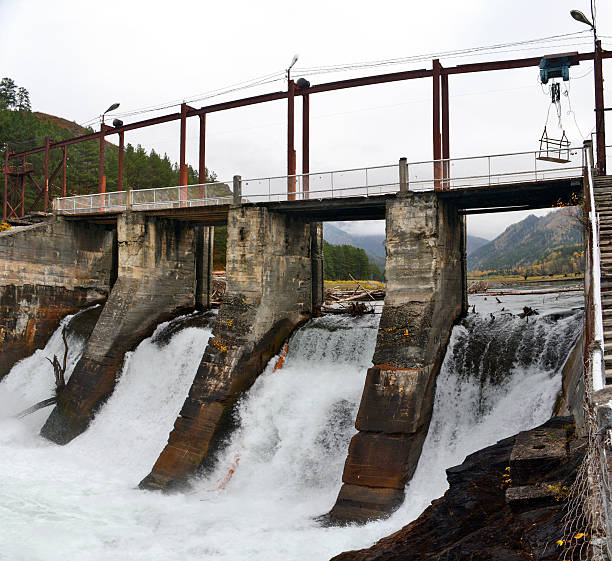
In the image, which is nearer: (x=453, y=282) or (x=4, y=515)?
(x=4, y=515)

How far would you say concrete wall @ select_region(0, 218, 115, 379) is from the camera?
945 inches

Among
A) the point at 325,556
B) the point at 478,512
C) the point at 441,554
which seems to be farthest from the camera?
the point at 325,556

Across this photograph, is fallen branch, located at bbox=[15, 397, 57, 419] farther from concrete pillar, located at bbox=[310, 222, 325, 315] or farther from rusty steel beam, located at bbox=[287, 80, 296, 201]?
rusty steel beam, located at bbox=[287, 80, 296, 201]

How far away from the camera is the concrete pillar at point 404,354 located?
12953mm

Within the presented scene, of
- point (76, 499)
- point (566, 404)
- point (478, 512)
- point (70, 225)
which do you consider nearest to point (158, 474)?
point (76, 499)

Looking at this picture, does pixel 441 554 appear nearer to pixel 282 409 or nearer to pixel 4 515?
pixel 282 409

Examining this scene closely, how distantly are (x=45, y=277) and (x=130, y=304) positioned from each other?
6.10 meters

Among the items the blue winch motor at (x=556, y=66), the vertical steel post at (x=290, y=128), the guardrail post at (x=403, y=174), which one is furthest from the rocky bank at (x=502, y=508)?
the vertical steel post at (x=290, y=128)

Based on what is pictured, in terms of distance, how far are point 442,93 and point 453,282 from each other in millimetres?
6746

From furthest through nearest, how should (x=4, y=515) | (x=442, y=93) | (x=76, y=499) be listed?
1. (x=442, y=93)
2. (x=76, y=499)
3. (x=4, y=515)

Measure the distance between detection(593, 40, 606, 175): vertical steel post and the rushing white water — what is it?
192 inches

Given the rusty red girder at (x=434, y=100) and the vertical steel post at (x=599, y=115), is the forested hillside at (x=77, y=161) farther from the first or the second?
the vertical steel post at (x=599, y=115)

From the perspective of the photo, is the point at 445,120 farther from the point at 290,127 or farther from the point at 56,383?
the point at 56,383

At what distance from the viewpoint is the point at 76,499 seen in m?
14.1
